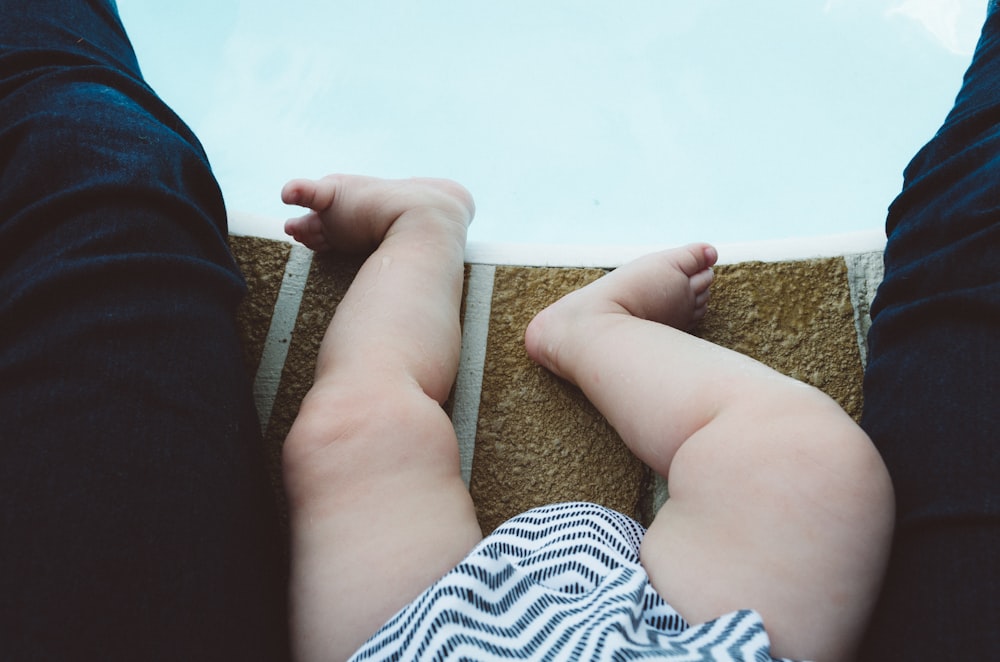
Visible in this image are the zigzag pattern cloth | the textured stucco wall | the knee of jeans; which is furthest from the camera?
the textured stucco wall

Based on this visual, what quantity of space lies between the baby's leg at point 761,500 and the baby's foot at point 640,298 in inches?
3.7

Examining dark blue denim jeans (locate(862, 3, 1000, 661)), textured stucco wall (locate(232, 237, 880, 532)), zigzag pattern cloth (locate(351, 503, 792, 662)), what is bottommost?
textured stucco wall (locate(232, 237, 880, 532))

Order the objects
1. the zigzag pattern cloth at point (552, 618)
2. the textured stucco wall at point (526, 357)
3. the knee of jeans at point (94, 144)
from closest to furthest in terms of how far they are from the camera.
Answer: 1. the zigzag pattern cloth at point (552, 618)
2. the knee of jeans at point (94, 144)
3. the textured stucco wall at point (526, 357)

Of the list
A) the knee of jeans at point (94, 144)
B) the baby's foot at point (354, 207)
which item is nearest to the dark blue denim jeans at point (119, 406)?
the knee of jeans at point (94, 144)

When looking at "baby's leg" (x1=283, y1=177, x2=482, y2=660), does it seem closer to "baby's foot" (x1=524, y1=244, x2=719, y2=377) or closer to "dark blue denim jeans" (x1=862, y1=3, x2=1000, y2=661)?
"baby's foot" (x1=524, y1=244, x2=719, y2=377)

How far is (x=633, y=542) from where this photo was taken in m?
0.39

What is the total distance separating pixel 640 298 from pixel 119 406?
1.24 feet

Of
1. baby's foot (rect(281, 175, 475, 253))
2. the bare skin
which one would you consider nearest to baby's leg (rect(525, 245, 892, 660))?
the bare skin

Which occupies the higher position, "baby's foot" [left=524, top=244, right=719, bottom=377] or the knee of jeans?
the knee of jeans

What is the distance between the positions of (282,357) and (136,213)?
208mm

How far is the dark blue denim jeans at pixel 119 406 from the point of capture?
0.29 metres

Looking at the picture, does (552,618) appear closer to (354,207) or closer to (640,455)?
(640,455)

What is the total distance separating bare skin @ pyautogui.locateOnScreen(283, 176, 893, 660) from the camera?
330 mm

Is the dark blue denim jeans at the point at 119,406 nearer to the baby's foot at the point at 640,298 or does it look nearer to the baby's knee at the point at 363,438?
the baby's knee at the point at 363,438
